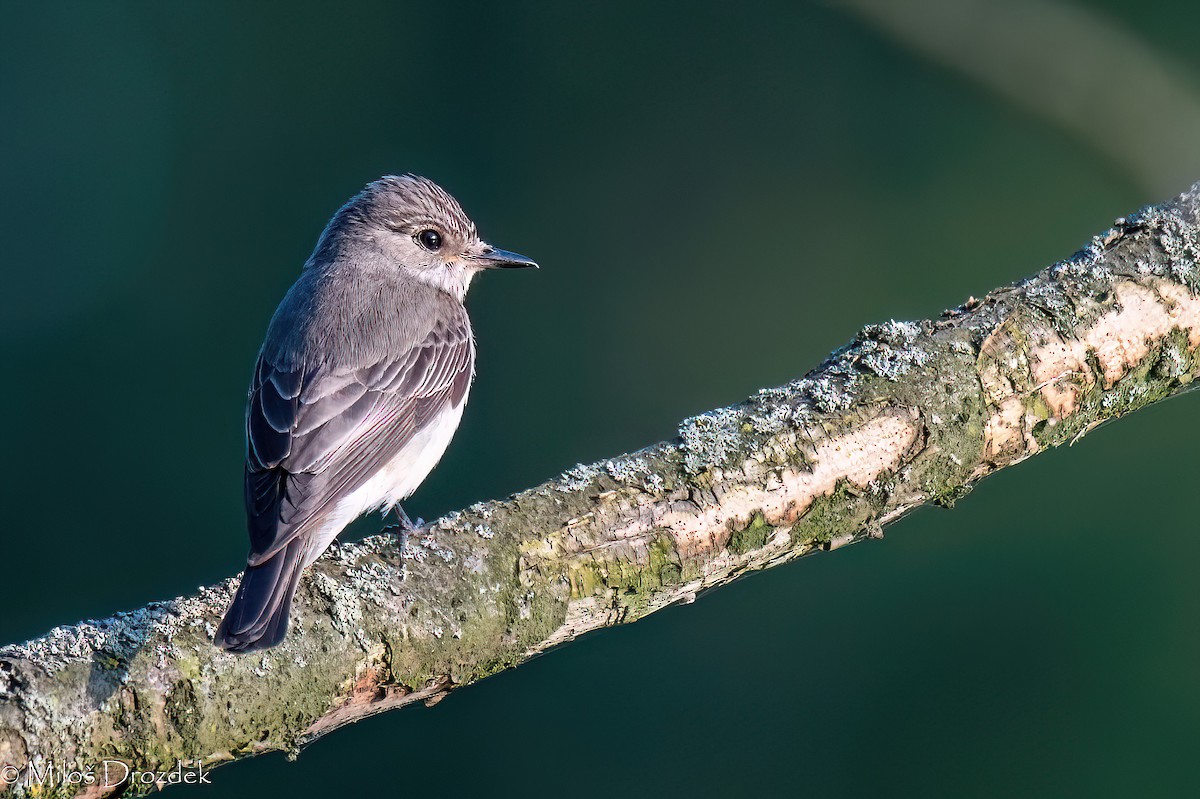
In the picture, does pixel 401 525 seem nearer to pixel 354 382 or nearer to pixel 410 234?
pixel 354 382

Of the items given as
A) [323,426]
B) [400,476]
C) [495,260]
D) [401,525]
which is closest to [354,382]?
[323,426]

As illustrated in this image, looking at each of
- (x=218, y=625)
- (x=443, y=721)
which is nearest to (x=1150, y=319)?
(x=218, y=625)

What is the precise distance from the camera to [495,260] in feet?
16.0

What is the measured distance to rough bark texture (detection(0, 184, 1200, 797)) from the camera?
2.55 meters

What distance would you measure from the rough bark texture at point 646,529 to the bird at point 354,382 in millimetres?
152

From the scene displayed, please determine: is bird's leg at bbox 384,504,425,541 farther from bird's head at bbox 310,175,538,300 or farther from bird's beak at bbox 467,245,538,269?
bird's beak at bbox 467,245,538,269

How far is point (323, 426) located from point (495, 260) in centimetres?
151

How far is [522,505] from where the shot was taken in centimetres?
309

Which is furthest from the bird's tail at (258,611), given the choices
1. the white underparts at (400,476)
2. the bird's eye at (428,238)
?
the bird's eye at (428,238)

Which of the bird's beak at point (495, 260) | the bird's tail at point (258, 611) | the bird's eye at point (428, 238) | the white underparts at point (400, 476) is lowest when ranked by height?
the bird's tail at point (258, 611)

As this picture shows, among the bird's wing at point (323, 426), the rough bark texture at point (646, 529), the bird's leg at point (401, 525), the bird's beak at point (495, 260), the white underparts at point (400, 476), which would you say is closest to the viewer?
the rough bark texture at point (646, 529)

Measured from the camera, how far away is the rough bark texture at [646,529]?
2.55m

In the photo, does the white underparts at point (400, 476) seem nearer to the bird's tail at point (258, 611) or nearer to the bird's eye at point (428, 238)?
the bird's tail at point (258, 611)

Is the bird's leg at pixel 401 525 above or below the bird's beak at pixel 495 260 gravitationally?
below
